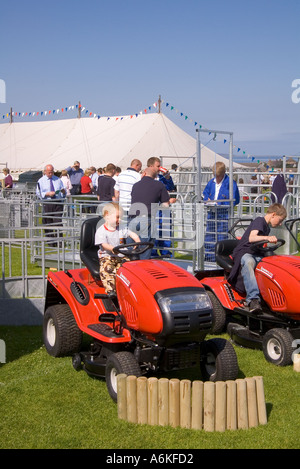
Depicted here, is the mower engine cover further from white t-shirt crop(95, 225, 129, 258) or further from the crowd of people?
white t-shirt crop(95, 225, 129, 258)

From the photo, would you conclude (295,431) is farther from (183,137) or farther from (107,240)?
(183,137)

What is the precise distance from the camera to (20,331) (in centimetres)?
764

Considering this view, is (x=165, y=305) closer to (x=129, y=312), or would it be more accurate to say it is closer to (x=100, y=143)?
(x=129, y=312)

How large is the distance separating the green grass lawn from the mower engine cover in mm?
704

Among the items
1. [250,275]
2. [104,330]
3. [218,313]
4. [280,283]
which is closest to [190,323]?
[104,330]

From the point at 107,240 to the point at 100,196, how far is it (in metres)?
8.24

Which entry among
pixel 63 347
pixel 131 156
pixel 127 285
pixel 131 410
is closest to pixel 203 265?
pixel 63 347

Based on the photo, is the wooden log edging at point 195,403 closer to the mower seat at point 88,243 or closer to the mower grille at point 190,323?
the mower grille at point 190,323

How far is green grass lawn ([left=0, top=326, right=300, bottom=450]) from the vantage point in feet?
14.7

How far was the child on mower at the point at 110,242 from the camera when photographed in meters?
6.11

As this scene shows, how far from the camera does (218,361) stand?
5.38m

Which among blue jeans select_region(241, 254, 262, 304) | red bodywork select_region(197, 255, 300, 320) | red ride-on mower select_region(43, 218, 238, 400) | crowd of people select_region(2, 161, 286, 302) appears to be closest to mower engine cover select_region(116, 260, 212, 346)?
red ride-on mower select_region(43, 218, 238, 400)

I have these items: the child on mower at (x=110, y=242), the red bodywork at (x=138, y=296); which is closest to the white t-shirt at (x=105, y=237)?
the child on mower at (x=110, y=242)

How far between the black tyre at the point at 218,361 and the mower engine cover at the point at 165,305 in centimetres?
33
